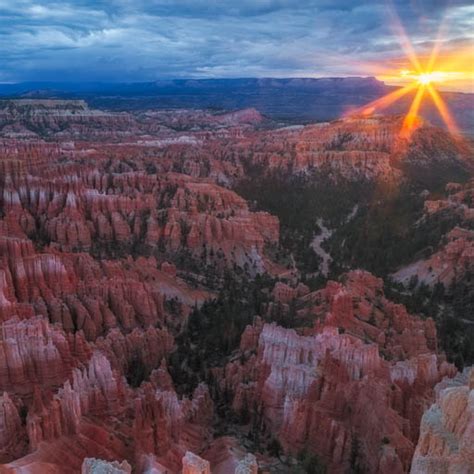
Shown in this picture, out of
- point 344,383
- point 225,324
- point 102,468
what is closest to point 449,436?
point 102,468

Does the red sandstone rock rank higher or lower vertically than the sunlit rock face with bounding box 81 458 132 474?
higher

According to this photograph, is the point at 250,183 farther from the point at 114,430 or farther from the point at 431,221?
the point at 114,430

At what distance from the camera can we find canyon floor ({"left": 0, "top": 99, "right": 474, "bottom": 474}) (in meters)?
16.8

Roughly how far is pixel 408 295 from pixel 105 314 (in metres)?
18.3

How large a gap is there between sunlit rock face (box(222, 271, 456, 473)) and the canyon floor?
0.07m

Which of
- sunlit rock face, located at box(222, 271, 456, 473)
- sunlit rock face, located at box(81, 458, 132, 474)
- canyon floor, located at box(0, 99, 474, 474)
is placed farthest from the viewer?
sunlit rock face, located at box(222, 271, 456, 473)

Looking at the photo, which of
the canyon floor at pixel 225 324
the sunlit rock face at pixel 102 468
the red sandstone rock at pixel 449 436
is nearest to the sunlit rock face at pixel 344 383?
the canyon floor at pixel 225 324

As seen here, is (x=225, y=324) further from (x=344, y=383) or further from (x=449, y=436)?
(x=449, y=436)

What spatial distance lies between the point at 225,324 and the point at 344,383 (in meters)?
10.9

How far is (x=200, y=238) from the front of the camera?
1695 inches

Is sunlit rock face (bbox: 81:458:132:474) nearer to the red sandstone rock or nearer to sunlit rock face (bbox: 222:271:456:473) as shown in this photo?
the red sandstone rock

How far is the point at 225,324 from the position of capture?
96.9ft

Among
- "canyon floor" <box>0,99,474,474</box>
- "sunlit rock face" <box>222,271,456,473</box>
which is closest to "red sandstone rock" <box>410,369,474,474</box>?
"canyon floor" <box>0,99,474,474</box>

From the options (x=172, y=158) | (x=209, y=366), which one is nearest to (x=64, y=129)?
(x=172, y=158)
